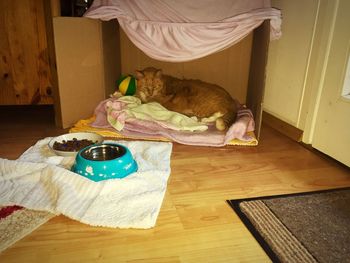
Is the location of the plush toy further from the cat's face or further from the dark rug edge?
the dark rug edge

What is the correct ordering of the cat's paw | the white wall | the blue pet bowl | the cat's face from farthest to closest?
the cat's face, the cat's paw, the white wall, the blue pet bowl

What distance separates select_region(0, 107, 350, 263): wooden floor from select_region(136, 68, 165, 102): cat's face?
0.61 m

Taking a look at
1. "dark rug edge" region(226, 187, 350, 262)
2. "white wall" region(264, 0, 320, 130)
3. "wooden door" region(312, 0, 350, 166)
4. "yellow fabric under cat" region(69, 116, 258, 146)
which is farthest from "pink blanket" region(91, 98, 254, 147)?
"dark rug edge" region(226, 187, 350, 262)

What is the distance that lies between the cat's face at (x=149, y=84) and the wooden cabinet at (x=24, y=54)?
62 centimetres

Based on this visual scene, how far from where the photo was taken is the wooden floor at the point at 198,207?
87cm

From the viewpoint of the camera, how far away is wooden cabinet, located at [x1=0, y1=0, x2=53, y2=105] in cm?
181

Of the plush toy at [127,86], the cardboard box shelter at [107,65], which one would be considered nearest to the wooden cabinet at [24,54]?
the cardboard box shelter at [107,65]

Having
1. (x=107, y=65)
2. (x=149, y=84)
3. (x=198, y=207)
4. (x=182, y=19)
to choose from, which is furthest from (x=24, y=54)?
(x=198, y=207)

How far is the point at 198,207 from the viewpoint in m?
1.11

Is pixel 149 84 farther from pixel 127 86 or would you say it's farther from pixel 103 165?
pixel 103 165

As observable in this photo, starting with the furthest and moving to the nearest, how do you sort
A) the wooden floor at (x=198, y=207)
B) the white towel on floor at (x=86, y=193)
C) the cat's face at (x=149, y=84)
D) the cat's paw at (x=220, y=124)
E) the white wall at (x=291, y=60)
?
the cat's face at (x=149, y=84) < the cat's paw at (x=220, y=124) < the white wall at (x=291, y=60) < the white towel on floor at (x=86, y=193) < the wooden floor at (x=198, y=207)

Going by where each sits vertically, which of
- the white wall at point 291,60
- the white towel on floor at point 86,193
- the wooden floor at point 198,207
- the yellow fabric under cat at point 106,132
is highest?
the white wall at point 291,60

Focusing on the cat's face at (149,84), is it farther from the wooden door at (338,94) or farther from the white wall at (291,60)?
the wooden door at (338,94)

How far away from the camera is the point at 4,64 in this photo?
6.23 feet
